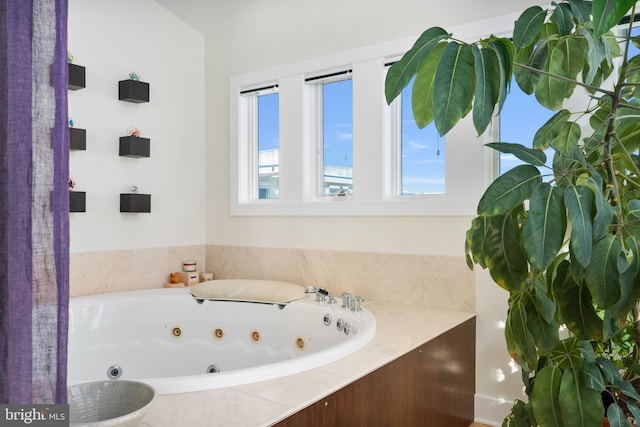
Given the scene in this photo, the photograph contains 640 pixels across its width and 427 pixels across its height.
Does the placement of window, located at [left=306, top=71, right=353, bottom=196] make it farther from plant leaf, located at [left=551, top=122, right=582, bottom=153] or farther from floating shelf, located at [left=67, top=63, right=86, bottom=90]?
plant leaf, located at [left=551, top=122, right=582, bottom=153]

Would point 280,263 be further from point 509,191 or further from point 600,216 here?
point 600,216

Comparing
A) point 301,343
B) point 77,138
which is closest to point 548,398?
point 301,343

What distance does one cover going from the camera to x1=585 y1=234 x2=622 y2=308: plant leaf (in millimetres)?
1109

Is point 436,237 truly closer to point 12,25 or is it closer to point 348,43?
point 348,43

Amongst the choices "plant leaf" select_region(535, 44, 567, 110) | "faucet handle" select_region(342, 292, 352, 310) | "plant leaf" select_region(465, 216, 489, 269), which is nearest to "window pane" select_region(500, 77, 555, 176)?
"plant leaf" select_region(535, 44, 567, 110)

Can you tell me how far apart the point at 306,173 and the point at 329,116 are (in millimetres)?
410

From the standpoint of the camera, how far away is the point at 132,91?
3.29 meters

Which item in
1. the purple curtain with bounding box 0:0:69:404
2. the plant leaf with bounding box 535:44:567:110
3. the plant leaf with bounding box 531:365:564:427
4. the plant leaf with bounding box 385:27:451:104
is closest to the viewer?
the purple curtain with bounding box 0:0:69:404

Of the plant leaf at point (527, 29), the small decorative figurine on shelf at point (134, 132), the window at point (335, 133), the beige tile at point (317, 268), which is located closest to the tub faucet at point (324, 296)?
the beige tile at point (317, 268)

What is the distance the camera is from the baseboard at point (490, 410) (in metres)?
2.58

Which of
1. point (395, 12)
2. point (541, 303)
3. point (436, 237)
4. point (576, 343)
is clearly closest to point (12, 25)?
point (541, 303)

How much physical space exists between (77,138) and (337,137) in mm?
1589

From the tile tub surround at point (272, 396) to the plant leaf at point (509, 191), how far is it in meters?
0.78

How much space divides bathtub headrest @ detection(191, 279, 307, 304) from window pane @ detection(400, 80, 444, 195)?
906 millimetres
